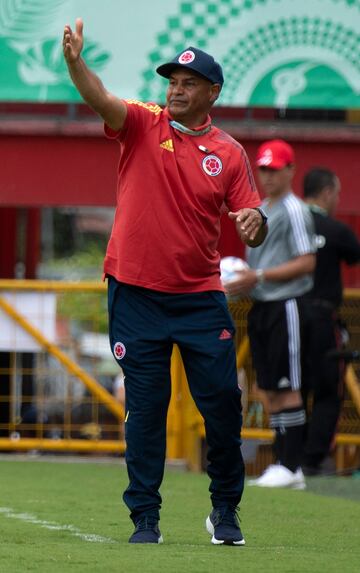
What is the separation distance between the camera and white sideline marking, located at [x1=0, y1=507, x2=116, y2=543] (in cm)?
631

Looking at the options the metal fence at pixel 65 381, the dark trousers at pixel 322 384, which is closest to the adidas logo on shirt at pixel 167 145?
the dark trousers at pixel 322 384

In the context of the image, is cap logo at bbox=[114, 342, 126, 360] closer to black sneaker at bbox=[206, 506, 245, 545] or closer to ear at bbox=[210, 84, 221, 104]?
black sneaker at bbox=[206, 506, 245, 545]

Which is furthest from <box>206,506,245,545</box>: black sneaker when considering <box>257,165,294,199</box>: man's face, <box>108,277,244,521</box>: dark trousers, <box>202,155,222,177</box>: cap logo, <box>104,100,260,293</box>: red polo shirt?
<box>257,165,294,199</box>: man's face

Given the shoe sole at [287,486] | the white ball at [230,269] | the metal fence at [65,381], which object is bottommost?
the shoe sole at [287,486]

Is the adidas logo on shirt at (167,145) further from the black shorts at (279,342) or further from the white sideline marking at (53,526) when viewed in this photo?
the black shorts at (279,342)

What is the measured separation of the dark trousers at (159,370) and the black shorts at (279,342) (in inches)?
146

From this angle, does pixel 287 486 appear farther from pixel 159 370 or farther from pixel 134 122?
pixel 134 122

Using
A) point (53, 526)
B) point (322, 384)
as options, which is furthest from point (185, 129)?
point (322, 384)

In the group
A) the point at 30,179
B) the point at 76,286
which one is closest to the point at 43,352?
the point at 76,286

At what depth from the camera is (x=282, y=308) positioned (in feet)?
33.0

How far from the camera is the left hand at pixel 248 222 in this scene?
19.9 ft

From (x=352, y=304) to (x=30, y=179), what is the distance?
2.78 m

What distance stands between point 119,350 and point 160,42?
5.68 m

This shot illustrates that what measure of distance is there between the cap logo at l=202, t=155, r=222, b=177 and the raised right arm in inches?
16.0
